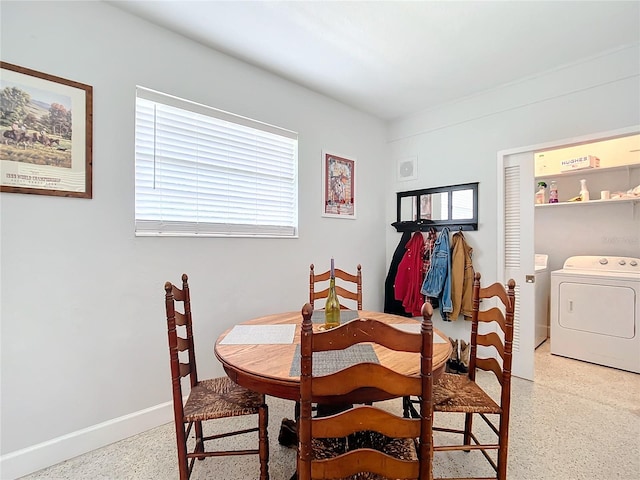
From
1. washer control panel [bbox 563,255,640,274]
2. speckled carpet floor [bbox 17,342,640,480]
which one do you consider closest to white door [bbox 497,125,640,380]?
speckled carpet floor [bbox 17,342,640,480]

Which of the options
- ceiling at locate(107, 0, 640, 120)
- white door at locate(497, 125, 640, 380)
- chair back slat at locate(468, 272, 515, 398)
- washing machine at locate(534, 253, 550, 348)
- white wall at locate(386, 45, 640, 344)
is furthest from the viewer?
washing machine at locate(534, 253, 550, 348)

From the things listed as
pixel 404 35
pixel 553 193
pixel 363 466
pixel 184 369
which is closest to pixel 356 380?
pixel 363 466

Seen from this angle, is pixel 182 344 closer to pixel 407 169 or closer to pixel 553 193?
pixel 407 169

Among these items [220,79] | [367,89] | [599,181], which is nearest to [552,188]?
[599,181]

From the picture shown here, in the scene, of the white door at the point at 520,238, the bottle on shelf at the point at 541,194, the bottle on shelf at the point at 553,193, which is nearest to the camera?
the white door at the point at 520,238

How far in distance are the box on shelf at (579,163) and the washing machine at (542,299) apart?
112 cm

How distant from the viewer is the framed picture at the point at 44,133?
1.62m

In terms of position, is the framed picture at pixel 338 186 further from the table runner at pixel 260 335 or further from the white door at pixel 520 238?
the table runner at pixel 260 335

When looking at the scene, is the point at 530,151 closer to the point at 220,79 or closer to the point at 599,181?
the point at 599,181

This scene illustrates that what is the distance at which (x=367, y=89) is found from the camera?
3.00 m

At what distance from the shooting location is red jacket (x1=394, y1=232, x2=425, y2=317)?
3283 mm

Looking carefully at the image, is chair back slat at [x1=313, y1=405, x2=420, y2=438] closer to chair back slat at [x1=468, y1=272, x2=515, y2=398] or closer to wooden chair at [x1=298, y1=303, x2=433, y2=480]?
wooden chair at [x1=298, y1=303, x2=433, y2=480]

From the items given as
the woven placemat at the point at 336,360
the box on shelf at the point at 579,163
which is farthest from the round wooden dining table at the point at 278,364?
the box on shelf at the point at 579,163

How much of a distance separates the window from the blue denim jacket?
1407 mm
